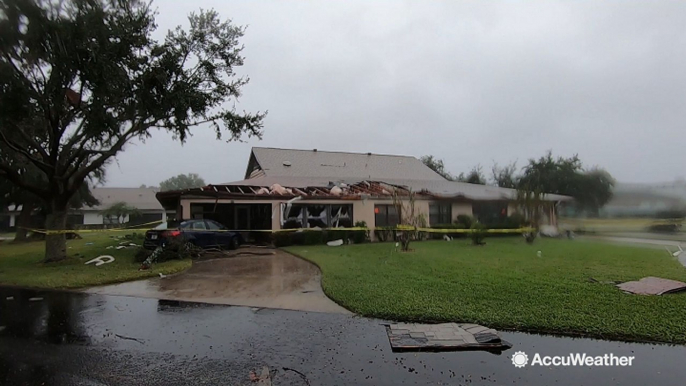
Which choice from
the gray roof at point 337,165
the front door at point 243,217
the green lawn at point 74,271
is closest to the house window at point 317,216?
the front door at point 243,217

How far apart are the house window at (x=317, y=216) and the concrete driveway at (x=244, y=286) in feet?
20.4

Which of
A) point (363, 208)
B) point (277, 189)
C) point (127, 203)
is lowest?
point (363, 208)

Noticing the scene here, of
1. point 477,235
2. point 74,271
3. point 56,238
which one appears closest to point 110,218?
point 56,238

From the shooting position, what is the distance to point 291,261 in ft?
43.1

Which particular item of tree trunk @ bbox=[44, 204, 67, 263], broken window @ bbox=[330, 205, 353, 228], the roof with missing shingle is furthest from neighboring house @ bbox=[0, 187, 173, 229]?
broken window @ bbox=[330, 205, 353, 228]

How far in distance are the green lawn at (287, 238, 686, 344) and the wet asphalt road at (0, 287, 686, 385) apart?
21.3 inches

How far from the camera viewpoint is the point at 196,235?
15.4m

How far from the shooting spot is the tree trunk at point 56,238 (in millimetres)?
13234

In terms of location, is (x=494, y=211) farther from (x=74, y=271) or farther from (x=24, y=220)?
(x=24, y=220)

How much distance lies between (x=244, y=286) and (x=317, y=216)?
10530 millimetres

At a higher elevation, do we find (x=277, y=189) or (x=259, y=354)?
(x=277, y=189)

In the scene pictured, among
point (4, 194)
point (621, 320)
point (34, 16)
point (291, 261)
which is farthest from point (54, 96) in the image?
point (4, 194)

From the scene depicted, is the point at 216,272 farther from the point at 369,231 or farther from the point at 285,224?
the point at 369,231

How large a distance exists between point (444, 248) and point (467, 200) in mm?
3957
